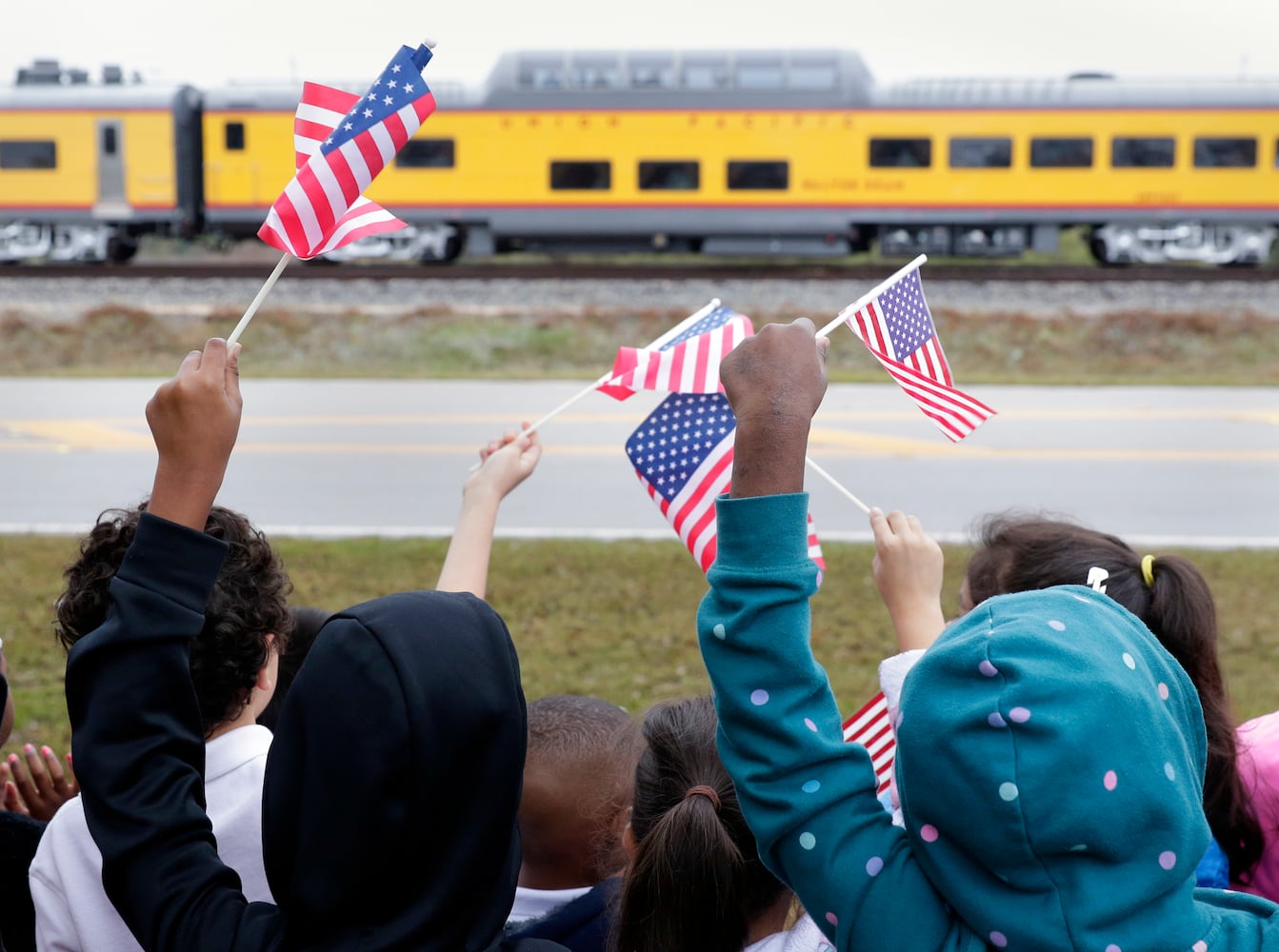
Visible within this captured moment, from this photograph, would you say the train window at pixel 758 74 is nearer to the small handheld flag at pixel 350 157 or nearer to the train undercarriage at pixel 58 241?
the train undercarriage at pixel 58 241

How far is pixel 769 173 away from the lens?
78.4 ft

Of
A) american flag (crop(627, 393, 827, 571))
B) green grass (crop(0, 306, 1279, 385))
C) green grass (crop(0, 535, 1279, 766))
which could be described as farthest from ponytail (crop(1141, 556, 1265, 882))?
green grass (crop(0, 306, 1279, 385))

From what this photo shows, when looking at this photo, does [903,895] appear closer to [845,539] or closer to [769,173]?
[845,539]

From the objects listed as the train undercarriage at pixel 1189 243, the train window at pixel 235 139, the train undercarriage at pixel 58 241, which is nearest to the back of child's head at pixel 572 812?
the train undercarriage at pixel 1189 243

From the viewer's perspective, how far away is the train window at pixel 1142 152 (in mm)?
23281

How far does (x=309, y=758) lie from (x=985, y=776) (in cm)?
77

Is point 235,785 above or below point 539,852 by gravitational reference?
above

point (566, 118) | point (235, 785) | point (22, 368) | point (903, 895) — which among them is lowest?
point (22, 368)

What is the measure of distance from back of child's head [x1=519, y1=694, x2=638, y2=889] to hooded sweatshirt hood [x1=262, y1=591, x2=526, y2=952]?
2.56 ft

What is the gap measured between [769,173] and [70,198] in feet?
40.3

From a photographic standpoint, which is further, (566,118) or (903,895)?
(566,118)

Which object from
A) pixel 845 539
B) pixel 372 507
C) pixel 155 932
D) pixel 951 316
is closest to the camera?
pixel 155 932

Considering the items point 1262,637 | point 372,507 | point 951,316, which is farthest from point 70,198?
point 1262,637

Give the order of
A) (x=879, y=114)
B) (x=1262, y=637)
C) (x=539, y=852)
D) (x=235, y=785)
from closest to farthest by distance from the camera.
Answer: (x=235, y=785)
(x=539, y=852)
(x=1262, y=637)
(x=879, y=114)
